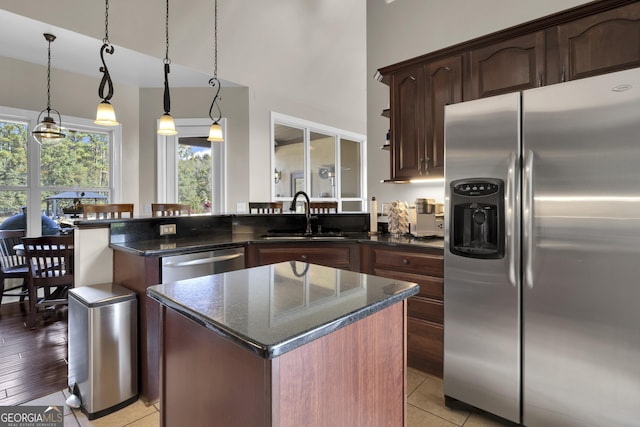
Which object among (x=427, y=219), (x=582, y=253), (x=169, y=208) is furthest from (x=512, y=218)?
(x=169, y=208)

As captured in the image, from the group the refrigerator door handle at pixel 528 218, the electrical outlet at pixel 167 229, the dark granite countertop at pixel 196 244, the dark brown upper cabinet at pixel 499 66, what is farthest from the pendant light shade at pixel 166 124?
the refrigerator door handle at pixel 528 218

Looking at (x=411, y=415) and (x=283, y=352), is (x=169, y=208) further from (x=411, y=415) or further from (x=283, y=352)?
(x=283, y=352)

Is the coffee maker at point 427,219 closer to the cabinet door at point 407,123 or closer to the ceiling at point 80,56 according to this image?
the cabinet door at point 407,123

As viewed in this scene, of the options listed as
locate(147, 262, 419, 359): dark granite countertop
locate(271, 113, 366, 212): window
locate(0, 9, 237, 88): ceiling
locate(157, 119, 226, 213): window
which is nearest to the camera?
locate(147, 262, 419, 359): dark granite countertop

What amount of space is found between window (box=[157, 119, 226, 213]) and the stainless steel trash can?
113 inches

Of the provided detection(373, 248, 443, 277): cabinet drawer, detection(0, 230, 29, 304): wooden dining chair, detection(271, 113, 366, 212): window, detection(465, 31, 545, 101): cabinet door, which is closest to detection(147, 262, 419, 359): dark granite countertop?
detection(373, 248, 443, 277): cabinet drawer

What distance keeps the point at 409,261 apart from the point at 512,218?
30.0 inches

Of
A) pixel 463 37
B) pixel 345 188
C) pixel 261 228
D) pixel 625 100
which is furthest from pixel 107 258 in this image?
pixel 345 188

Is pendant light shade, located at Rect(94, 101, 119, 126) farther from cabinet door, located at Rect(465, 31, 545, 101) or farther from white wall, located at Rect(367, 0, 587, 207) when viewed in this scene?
cabinet door, located at Rect(465, 31, 545, 101)

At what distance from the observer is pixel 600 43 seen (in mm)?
1823

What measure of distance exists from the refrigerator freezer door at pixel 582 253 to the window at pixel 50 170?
16.6 ft

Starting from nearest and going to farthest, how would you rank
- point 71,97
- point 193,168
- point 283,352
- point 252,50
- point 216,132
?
point 283,352
point 216,132
point 71,97
point 252,50
point 193,168

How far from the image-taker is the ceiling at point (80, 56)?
321 centimetres

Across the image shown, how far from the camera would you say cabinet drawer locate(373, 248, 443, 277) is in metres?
2.15
